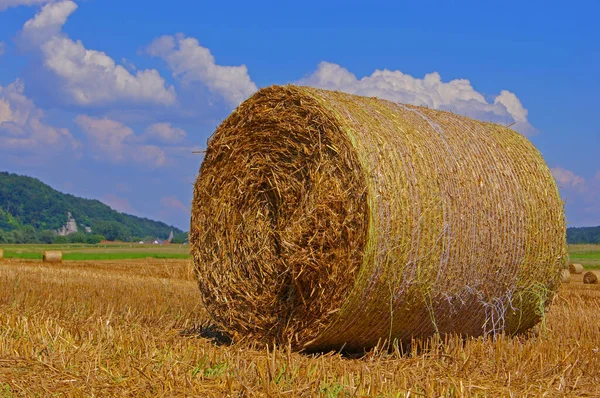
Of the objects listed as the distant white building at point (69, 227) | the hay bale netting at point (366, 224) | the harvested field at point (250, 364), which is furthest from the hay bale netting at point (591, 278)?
the distant white building at point (69, 227)

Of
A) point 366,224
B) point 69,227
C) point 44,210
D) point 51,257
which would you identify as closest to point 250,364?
point 366,224

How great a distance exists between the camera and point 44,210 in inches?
5556

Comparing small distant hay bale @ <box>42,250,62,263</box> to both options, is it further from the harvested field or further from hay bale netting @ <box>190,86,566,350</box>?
hay bale netting @ <box>190,86,566,350</box>

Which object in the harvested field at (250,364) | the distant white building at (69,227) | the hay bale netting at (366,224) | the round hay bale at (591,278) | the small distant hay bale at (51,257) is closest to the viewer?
the harvested field at (250,364)

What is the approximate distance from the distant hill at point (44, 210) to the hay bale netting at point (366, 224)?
122 m

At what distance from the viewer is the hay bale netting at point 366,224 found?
686 cm

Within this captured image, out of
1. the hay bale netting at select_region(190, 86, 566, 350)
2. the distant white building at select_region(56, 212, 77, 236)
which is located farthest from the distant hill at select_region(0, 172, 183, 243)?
the hay bale netting at select_region(190, 86, 566, 350)

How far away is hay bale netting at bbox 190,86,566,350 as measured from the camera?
22.5 feet

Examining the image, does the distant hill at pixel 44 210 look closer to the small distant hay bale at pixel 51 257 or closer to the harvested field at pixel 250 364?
the small distant hay bale at pixel 51 257

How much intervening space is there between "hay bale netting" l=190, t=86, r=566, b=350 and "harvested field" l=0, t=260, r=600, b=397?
38 centimetres

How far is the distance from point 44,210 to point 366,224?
467ft

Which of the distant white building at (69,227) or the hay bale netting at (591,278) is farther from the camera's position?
the distant white building at (69,227)

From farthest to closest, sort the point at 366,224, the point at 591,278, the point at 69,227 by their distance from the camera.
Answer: the point at 69,227
the point at 591,278
the point at 366,224

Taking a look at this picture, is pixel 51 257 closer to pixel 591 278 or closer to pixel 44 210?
pixel 591 278
